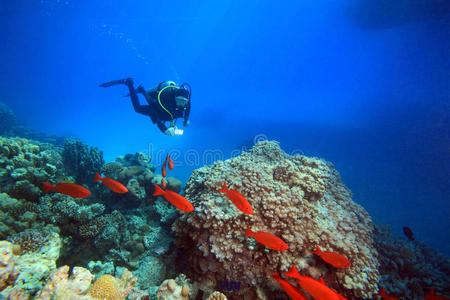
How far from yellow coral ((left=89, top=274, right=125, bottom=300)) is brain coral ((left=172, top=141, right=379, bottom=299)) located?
1.19m

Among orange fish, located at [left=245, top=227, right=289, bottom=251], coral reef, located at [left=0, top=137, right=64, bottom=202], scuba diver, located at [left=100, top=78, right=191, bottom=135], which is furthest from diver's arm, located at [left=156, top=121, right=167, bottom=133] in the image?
orange fish, located at [left=245, top=227, right=289, bottom=251]

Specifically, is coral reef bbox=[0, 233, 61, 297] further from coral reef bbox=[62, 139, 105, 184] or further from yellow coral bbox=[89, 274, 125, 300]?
coral reef bbox=[62, 139, 105, 184]

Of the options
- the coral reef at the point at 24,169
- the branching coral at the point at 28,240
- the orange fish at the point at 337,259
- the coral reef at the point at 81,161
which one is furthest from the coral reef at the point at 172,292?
the coral reef at the point at 81,161

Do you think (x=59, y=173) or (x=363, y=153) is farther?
(x=363, y=153)

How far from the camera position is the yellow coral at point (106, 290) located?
2.29m

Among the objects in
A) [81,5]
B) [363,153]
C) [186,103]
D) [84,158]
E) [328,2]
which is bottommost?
[84,158]

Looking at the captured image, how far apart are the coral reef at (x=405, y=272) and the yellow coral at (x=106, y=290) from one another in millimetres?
4732

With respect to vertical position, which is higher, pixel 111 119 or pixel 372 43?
pixel 111 119

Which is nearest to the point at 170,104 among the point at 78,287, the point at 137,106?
the point at 137,106

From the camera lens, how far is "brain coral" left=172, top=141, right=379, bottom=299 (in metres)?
2.79

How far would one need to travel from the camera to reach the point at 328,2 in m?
32.5

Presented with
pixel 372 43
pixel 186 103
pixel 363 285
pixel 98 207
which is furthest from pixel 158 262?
pixel 372 43

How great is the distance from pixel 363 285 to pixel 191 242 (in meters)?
3.12

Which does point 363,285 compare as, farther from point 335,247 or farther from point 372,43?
point 372,43
